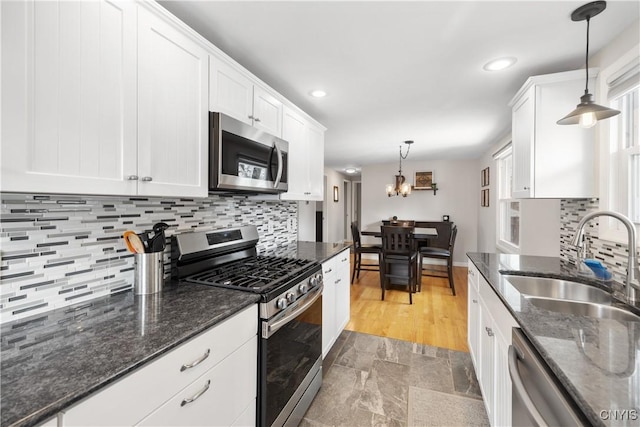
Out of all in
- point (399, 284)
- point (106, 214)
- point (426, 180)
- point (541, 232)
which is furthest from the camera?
point (426, 180)

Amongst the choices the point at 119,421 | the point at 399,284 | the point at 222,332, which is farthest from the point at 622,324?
the point at 399,284

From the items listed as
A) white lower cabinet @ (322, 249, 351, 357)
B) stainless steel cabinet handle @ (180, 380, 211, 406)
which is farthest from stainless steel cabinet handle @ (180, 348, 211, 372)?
white lower cabinet @ (322, 249, 351, 357)

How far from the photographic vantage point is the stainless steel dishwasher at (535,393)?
74 centimetres

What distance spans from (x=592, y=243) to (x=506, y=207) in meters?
2.61

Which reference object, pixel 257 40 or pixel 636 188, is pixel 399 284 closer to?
pixel 636 188

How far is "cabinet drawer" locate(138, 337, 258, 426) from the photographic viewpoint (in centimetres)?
87

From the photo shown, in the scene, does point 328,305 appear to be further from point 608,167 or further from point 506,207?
point 506,207

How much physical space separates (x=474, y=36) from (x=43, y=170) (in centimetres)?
210

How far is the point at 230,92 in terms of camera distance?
160cm

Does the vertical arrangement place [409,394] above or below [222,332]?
below

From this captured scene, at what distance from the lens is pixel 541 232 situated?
278cm

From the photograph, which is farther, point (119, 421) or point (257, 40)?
point (257, 40)

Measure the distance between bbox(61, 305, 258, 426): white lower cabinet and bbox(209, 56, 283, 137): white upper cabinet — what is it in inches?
44.8

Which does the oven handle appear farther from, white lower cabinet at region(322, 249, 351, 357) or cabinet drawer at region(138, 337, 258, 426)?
white lower cabinet at region(322, 249, 351, 357)
